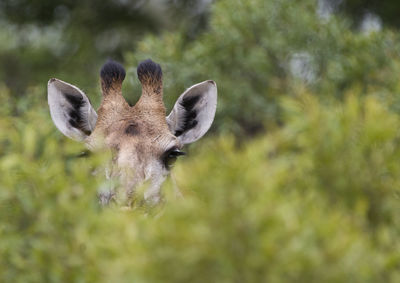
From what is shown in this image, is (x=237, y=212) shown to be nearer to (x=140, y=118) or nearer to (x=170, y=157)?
(x=170, y=157)

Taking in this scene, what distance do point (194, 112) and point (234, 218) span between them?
4.02 meters

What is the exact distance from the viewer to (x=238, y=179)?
10.5 feet

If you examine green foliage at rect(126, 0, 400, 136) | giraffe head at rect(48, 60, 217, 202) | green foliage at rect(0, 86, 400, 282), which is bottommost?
green foliage at rect(0, 86, 400, 282)

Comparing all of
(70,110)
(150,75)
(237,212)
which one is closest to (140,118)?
(150,75)

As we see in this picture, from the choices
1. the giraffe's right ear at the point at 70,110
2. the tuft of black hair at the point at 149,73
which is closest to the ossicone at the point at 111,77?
the tuft of black hair at the point at 149,73

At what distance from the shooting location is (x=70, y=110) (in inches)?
273

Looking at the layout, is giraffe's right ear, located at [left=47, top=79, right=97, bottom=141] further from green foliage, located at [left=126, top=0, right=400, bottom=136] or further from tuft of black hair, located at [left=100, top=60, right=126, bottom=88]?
green foliage, located at [left=126, top=0, right=400, bottom=136]

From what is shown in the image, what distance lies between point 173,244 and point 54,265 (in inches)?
29.3

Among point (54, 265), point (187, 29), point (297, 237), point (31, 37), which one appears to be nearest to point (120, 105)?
point (54, 265)

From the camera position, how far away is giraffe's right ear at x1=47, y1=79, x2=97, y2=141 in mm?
6789

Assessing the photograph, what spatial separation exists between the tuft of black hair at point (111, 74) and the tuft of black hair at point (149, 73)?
20 centimetres

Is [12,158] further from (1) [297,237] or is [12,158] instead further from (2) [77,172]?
(1) [297,237]

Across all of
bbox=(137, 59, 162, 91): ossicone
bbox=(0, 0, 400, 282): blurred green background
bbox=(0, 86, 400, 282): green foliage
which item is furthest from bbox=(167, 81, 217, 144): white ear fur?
bbox=(0, 86, 400, 282): green foliage

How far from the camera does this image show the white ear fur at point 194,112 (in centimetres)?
699
